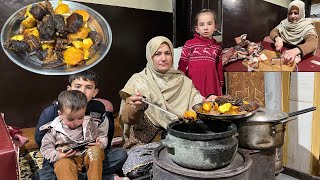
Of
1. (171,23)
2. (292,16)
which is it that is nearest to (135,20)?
(171,23)

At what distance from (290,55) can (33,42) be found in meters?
2.51

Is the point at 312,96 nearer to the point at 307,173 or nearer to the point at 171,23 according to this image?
the point at 307,173

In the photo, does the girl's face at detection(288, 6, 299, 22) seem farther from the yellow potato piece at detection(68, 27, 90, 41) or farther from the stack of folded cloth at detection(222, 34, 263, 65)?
the yellow potato piece at detection(68, 27, 90, 41)

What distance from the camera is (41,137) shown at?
80.0 inches

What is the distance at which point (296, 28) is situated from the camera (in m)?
2.74

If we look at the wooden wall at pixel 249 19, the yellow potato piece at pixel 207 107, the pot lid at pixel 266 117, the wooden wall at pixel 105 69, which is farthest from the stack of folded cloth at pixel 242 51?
the wooden wall at pixel 105 69

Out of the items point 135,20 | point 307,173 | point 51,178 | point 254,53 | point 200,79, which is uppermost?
point 135,20

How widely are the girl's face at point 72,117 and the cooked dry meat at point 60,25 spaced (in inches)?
66.8

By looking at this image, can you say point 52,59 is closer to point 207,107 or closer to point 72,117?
point 72,117

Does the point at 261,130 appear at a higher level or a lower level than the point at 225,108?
lower

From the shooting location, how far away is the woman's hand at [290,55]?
265 centimetres

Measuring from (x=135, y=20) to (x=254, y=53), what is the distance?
6.54 feet

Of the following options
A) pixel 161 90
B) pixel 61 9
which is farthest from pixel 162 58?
pixel 61 9

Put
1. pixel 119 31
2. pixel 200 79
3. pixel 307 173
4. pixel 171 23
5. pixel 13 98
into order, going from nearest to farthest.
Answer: pixel 307 173 < pixel 200 79 < pixel 13 98 < pixel 119 31 < pixel 171 23
